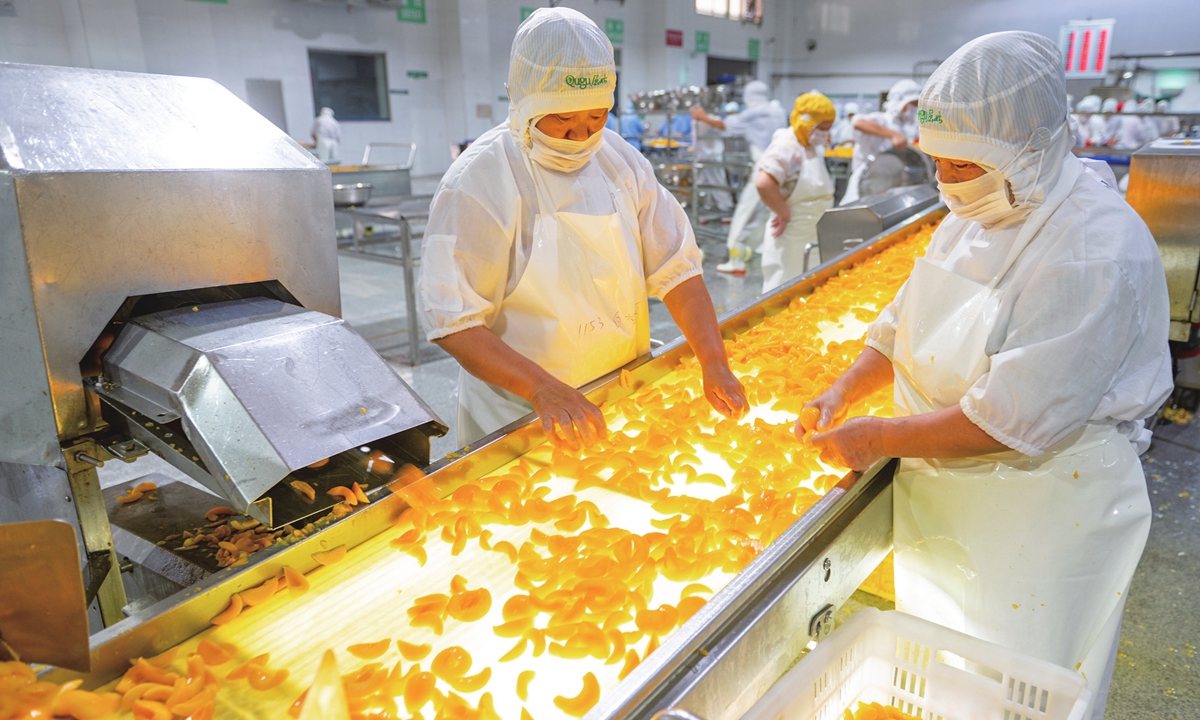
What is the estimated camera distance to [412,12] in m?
12.9

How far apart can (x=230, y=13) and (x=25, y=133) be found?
1127cm

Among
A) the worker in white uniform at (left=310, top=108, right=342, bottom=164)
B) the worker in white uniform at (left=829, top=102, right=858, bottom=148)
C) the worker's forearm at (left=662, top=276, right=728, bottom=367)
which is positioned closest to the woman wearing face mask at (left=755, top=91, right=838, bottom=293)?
the worker's forearm at (left=662, top=276, right=728, bottom=367)

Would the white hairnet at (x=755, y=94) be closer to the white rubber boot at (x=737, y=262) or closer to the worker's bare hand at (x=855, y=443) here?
the white rubber boot at (x=737, y=262)

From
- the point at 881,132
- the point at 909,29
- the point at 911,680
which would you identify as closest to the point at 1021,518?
the point at 911,680

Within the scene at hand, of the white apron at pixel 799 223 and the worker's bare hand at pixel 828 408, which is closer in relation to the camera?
the worker's bare hand at pixel 828 408

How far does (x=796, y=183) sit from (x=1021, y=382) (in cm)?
504

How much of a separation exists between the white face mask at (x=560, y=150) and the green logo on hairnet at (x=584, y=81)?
0.49 ft

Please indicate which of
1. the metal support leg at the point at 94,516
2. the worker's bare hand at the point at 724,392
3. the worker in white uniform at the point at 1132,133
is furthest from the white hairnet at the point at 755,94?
the metal support leg at the point at 94,516

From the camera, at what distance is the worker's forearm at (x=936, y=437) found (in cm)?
144

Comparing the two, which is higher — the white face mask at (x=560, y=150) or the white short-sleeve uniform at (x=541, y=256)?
the white face mask at (x=560, y=150)

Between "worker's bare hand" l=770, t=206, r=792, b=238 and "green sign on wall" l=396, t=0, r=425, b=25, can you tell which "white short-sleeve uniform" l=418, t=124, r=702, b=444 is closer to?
"worker's bare hand" l=770, t=206, r=792, b=238

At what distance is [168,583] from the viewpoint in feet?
6.09

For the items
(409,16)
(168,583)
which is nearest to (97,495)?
(168,583)

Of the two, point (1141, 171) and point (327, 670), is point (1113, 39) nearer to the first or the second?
point (1141, 171)
